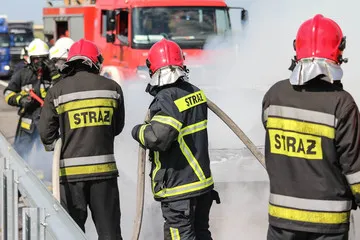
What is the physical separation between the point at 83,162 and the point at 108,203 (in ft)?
1.11

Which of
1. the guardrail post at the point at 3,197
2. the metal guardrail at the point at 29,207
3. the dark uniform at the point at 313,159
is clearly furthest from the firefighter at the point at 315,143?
the guardrail post at the point at 3,197

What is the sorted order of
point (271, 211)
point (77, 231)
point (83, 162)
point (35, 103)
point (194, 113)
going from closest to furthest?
point (77, 231) < point (271, 211) < point (194, 113) < point (83, 162) < point (35, 103)

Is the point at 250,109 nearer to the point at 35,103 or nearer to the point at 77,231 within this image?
the point at 35,103

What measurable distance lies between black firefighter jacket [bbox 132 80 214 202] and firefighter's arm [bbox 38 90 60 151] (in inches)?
30.0

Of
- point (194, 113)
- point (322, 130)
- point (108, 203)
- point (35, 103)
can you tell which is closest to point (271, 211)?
point (322, 130)

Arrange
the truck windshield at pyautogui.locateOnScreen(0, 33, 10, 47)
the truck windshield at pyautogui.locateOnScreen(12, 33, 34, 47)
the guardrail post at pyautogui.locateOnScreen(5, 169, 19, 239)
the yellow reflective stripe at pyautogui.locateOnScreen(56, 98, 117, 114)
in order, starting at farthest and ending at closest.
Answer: the truck windshield at pyautogui.locateOnScreen(12, 33, 34, 47) < the truck windshield at pyautogui.locateOnScreen(0, 33, 10, 47) < the yellow reflective stripe at pyautogui.locateOnScreen(56, 98, 117, 114) < the guardrail post at pyautogui.locateOnScreen(5, 169, 19, 239)

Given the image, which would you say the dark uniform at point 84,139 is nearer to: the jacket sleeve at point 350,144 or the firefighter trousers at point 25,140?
the jacket sleeve at point 350,144

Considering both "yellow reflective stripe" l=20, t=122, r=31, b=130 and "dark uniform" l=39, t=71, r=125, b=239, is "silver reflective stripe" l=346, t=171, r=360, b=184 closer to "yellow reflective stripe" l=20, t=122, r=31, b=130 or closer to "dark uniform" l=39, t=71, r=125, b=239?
"dark uniform" l=39, t=71, r=125, b=239

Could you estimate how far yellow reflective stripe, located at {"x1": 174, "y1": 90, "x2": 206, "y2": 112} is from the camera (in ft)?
14.6

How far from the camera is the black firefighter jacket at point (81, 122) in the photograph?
4.95m

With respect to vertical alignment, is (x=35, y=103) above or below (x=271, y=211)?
below

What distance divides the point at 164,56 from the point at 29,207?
1.40 meters

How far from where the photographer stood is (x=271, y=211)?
3666 mm

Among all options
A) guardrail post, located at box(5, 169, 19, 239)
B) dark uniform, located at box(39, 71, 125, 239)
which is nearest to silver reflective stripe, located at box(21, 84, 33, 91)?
dark uniform, located at box(39, 71, 125, 239)
